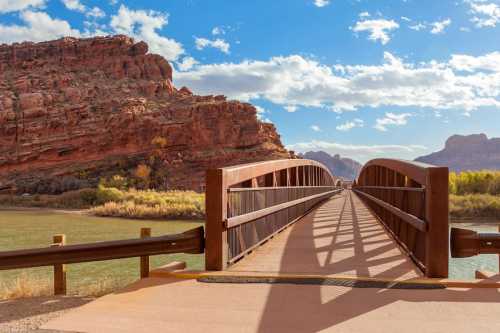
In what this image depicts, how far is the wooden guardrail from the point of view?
14.0ft

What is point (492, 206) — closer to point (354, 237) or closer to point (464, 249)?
point (354, 237)

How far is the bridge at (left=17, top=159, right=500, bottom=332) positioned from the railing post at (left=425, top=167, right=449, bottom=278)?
11 mm

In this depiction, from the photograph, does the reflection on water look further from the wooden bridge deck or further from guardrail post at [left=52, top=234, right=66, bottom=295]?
guardrail post at [left=52, top=234, right=66, bottom=295]

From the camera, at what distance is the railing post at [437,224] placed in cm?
457

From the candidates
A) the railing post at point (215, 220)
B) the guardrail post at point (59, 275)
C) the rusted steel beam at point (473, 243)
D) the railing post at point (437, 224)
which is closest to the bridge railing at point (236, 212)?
the railing post at point (215, 220)

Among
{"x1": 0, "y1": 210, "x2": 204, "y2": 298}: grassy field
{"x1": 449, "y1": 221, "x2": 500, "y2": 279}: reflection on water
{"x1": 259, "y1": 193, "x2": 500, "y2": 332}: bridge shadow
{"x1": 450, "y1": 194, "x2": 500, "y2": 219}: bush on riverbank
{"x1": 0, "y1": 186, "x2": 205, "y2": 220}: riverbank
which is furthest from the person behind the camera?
{"x1": 450, "y1": 194, "x2": 500, "y2": 219}: bush on riverbank

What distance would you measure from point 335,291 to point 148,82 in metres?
98.9

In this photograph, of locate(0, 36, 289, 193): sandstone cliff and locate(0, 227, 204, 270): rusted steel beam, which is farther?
locate(0, 36, 289, 193): sandstone cliff

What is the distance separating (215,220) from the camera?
16.3 ft

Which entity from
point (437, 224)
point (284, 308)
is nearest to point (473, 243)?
point (437, 224)

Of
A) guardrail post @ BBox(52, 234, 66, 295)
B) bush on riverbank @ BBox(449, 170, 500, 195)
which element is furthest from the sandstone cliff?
guardrail post @ BBox(52, 234, 66, 295)

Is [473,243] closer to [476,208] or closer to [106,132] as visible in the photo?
[476,208]

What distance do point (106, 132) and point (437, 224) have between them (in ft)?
243

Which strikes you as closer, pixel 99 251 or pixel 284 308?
pixel 284 308
